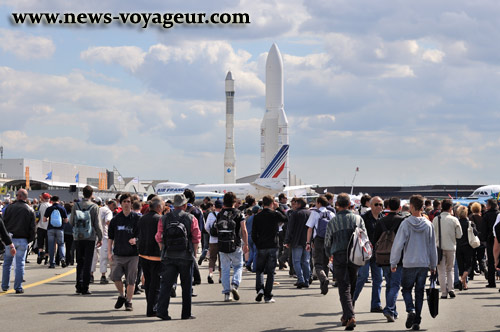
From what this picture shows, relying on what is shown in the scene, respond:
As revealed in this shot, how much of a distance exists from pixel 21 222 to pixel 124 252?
355 centimetres

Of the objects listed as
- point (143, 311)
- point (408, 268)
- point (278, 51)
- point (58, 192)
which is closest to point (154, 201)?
point (143, 311)

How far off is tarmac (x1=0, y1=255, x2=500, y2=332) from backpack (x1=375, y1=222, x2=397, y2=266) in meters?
0.86

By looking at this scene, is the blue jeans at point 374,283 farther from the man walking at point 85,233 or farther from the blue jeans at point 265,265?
the man walking at point 85,233

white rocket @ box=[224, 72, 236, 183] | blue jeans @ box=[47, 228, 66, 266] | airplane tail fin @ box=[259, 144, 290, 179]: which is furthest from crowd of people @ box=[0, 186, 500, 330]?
white rocket @ box=[224, 72, 236, 183]

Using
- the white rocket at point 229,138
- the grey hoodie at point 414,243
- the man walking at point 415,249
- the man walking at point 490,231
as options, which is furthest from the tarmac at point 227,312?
the white rocket at point 229,138

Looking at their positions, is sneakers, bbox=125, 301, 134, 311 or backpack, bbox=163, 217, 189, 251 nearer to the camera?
backpack, bbox=163, 217, 189, 251

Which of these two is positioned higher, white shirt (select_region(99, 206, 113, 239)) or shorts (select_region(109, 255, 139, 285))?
white shirt (select_region(99, 206, 113, 239))

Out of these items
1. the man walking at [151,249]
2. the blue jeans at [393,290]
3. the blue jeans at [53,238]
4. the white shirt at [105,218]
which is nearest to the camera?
the blue jeans at [393,290]

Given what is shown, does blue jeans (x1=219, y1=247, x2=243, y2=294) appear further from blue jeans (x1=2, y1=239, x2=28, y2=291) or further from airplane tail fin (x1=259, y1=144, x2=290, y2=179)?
airplane tail fin (x1=259, y1=144, x2=290, y2=179)

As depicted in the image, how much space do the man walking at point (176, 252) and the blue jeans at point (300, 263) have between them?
17.0 feet

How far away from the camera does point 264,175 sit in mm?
77125

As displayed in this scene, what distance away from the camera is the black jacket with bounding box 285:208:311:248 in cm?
1594

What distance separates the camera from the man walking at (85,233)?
1395 cm

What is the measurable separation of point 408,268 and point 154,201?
3842 millimetres
